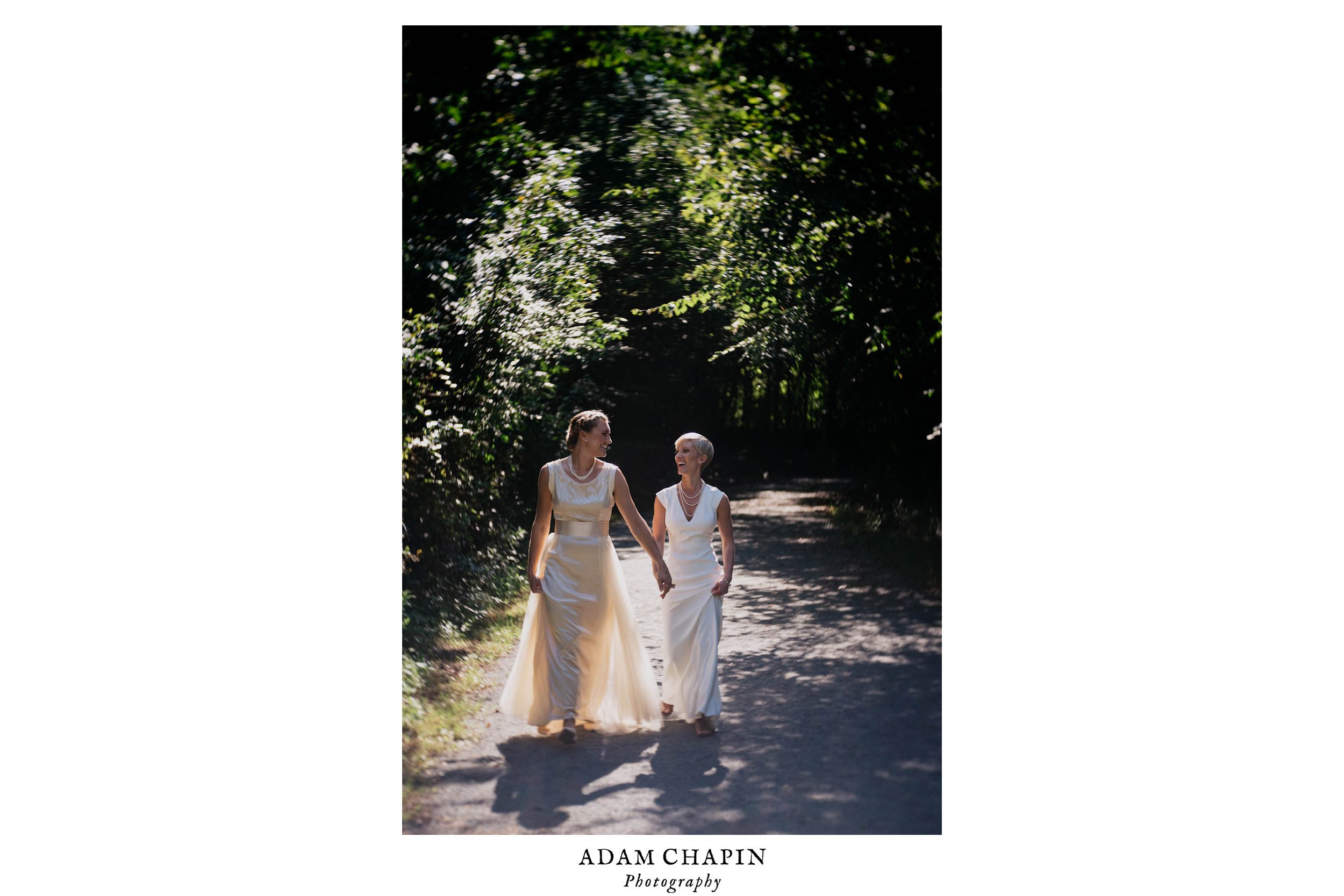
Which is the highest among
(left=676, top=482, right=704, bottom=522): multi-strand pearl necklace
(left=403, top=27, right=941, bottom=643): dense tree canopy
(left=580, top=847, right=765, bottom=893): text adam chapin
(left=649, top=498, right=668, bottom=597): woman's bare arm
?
(left=403, top=27, right=941, bottom=643): dense tree canopy

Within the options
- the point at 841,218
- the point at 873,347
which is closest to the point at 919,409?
the point at 873,347

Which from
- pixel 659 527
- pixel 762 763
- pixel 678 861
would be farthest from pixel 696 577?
pixel 678 861

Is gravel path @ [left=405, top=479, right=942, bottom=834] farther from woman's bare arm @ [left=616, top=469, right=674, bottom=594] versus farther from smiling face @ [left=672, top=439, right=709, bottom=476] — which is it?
smiling face @ [left=672, top=439, right=709, bottom=476]

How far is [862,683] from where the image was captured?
484 cm

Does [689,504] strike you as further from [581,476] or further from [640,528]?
[581,476]

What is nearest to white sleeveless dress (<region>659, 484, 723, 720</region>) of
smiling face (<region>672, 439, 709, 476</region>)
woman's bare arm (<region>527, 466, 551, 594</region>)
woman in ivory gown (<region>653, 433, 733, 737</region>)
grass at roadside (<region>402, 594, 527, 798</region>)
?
woman in ivory gown (<region>653, 433, 733, 737</region>)

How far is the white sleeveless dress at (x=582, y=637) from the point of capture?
451 cm

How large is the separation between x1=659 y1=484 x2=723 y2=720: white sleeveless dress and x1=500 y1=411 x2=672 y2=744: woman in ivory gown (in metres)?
0.11

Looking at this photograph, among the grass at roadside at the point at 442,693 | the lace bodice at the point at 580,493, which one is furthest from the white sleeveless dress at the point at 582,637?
the grass at roadside at the point at 442,693

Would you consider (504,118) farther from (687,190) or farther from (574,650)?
(574,650)

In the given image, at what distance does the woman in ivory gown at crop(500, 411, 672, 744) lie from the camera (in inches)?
176

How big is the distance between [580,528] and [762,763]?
153 cm

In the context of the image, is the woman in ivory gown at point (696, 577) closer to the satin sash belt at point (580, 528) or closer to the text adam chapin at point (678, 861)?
the satin sash belt at point (580, 528)

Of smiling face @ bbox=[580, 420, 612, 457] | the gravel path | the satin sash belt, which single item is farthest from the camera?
the satin sash belt
